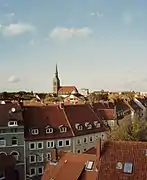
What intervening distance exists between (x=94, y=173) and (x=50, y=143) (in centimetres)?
2385

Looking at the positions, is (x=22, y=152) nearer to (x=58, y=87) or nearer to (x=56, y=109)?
(x=56, y=109)

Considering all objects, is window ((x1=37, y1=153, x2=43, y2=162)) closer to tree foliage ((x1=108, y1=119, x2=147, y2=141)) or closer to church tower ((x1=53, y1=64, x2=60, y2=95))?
tree foliage ((x1=108, y1=119, x2=147, y2=141))

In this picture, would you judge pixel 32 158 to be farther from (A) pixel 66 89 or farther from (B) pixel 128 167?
(A) pixel 66 89

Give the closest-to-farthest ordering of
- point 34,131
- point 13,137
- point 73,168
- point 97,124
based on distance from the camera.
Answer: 1. point 73,168
2. point 13,137
3. point 34,131
4. point 97,124

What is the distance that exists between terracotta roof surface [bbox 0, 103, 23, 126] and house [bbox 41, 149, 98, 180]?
17.2 meters

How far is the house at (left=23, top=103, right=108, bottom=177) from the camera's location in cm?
5097

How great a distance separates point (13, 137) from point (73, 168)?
20228 millimetres

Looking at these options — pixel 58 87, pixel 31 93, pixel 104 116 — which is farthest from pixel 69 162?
pixel 58 87

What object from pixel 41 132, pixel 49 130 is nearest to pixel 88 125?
pixel 49 130

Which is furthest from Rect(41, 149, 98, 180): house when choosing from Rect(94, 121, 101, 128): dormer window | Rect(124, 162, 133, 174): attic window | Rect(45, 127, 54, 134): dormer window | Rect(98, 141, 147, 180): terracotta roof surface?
Rect(94, 121, 101, 128): dormer window

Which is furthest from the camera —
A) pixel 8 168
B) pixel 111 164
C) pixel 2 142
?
pixel 2 142

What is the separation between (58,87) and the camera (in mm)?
189500

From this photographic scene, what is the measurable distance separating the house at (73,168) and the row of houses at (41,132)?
16.4m

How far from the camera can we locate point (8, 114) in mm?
50406
